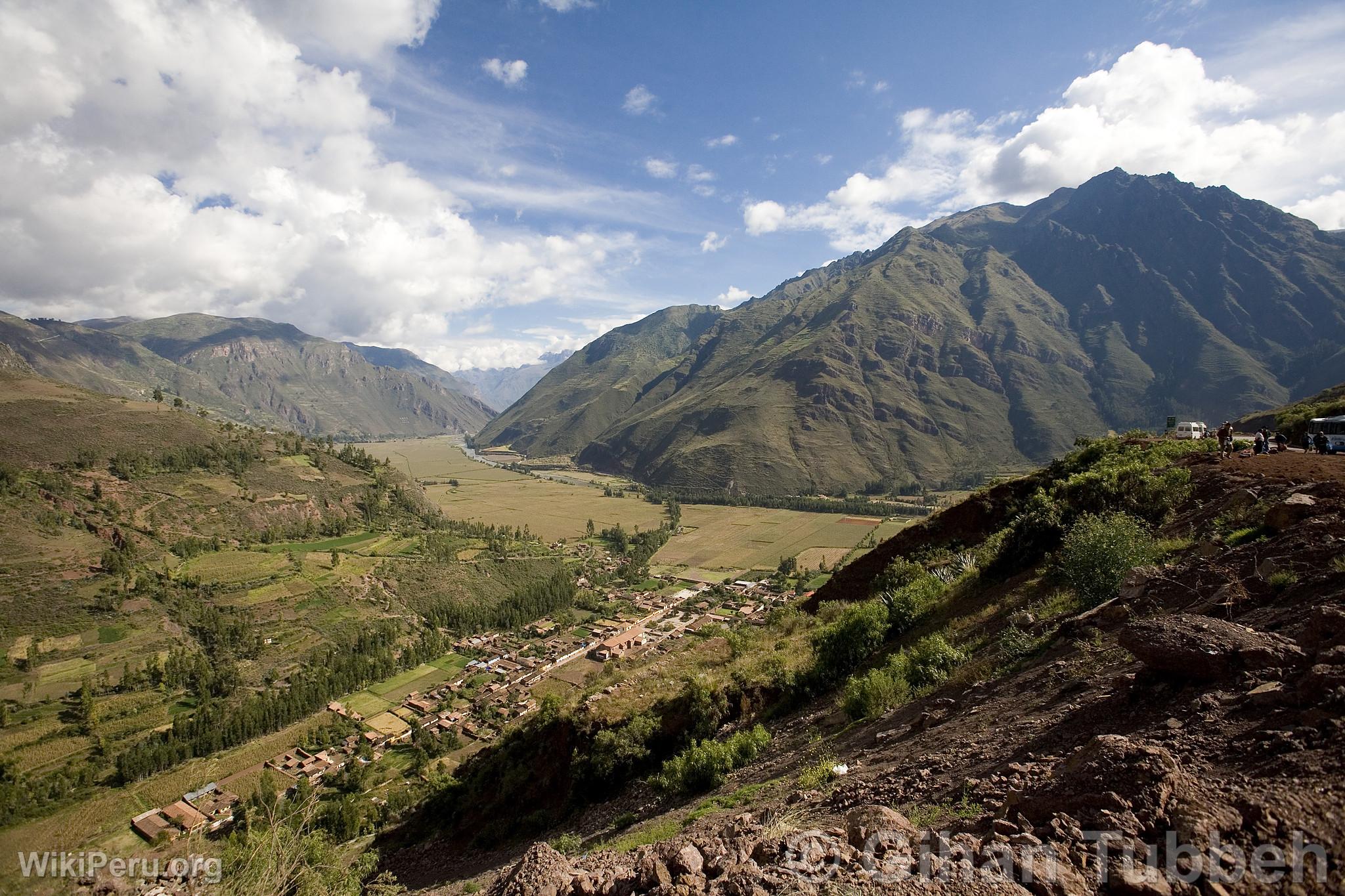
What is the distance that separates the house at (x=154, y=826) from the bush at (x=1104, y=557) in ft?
185

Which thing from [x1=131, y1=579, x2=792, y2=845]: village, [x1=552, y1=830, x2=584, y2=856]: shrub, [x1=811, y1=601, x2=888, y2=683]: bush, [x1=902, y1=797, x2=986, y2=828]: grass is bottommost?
[x1=131, y1=579, x2=792, y2=845]: village

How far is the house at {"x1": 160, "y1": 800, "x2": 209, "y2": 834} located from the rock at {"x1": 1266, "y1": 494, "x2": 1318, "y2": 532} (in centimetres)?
5947

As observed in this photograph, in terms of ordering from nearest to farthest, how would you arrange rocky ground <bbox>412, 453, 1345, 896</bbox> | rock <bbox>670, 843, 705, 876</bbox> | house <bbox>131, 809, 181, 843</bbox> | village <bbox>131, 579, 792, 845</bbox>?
rocky ground <bbox>412, 453, 1345, 896</bbox>, rock <bbox>670, 843, 705, 876</bbox>, house <bbox>131, 809, 181, 843</bbox>, village <bbox>131, 579, 792, 845</bbox>

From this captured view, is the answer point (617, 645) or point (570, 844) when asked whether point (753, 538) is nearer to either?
point (617, 645)

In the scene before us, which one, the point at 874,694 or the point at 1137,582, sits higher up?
the point at 1137,582

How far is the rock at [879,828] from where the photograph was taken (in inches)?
193

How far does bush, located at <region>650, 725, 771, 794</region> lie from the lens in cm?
1195

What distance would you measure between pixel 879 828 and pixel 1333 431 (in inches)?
1152

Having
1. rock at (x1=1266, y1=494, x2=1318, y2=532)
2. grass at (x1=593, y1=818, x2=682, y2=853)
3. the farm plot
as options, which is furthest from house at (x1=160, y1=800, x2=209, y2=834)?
rock at (x1=1266, y1=494, x2=1318, y2=532)

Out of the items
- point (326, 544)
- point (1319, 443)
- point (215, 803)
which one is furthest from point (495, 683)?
point (1319, 443)

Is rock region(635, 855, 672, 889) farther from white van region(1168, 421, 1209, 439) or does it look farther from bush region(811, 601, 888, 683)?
white van region(1168, 421, 1209, 439)

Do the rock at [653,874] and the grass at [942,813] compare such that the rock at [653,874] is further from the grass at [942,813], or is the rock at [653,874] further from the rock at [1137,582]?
the rock at [1137,582]

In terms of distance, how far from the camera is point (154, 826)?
39438 mm

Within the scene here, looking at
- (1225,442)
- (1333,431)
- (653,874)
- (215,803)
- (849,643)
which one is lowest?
(215,803)
